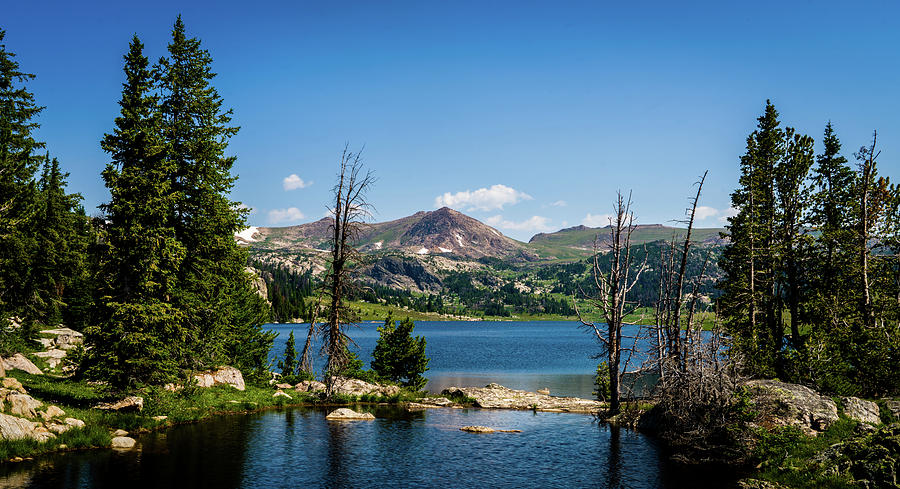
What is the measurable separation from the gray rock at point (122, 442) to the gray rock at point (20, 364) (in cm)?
1707

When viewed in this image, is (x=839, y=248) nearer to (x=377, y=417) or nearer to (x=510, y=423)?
(x=510, y=423)

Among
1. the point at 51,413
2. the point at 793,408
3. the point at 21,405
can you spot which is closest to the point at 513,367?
the point at 793,408

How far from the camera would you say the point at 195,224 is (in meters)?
39.8

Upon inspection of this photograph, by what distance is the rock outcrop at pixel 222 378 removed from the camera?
141ft

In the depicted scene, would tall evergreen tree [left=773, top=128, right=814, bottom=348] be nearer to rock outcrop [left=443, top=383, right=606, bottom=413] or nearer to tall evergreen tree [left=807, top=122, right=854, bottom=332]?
tall evergreen tree [left=807, top=122, right=854, bottom=332]

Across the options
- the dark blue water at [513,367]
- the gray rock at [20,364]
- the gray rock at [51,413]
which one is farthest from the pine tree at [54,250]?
the dark blue water at [513,367]

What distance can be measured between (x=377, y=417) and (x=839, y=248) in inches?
1539

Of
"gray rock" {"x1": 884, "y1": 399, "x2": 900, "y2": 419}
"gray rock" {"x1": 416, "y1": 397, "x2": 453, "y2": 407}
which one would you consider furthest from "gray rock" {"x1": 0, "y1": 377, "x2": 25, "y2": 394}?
"gray rock" {"x1": 884, "y1": 399, "x2": 900, "y2": 419}

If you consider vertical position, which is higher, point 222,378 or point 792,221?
point 792,221

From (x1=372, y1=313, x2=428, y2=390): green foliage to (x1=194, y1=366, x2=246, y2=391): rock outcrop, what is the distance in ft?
43.9

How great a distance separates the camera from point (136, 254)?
33.3 metres

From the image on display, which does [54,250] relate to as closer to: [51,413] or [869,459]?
[51,413]

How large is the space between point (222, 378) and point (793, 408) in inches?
1635

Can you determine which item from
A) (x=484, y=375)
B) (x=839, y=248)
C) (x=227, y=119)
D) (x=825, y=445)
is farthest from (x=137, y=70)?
(x=484, y=375)
